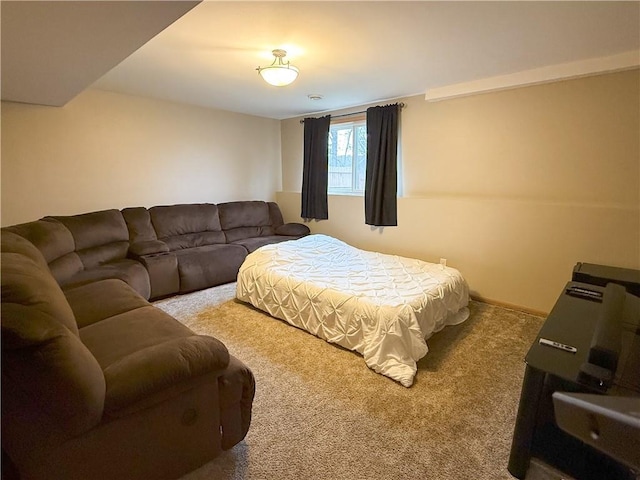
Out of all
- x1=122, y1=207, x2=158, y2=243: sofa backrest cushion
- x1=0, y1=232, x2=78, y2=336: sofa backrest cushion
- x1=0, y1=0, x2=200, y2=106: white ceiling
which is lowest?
x1=122, y1=207, x2=158, y2=243: sofa backrest cushion

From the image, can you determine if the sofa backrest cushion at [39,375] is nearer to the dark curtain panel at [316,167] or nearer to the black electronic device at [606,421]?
the black electronic device at [606,421]

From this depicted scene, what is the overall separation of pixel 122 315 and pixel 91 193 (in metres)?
2.58

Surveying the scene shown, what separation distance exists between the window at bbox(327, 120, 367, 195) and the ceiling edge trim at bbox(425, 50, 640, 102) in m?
1.21

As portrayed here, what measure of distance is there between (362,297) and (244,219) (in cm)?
298

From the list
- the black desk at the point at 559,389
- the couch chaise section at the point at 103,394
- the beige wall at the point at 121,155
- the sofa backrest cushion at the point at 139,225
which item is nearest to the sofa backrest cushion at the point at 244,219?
the beige wall at the point at 121,155

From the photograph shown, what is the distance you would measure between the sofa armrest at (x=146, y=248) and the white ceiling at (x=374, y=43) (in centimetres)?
172

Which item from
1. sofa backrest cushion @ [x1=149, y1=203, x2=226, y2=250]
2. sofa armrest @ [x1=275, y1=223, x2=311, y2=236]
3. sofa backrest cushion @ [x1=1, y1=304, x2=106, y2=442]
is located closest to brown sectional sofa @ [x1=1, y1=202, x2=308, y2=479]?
sofa backrest cushion @ [x1=1, y1=304, x2=106, y2=442]

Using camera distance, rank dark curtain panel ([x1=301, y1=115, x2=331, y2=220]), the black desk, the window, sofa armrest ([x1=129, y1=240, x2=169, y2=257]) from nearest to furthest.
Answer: the black desk < sofa armrest ([x1=129, y1=240, x2=169, y2=257]) < the window < dark curtain panel ([x1=301, y1=115, x2=331, y2=220])

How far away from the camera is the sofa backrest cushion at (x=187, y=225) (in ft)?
13.4

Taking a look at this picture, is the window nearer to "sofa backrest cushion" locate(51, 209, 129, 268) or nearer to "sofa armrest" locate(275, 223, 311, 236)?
"sofa armrest" locate(275, 223, 311, 236)

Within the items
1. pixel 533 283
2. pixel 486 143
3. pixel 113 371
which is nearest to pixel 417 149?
pixel 486 143

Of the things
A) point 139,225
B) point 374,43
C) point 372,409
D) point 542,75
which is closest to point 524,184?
point 542,75

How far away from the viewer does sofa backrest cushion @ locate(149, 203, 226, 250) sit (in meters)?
4.09

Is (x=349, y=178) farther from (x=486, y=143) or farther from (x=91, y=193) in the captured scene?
(x=91, y=193)
